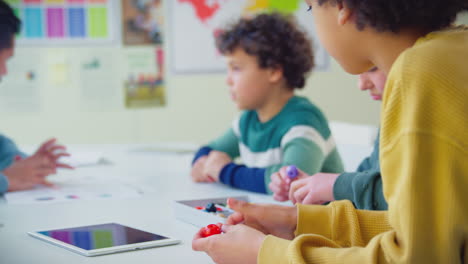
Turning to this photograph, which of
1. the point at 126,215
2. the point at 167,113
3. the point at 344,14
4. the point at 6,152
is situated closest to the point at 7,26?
the point at 6,152

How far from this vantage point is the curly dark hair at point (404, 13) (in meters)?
0.66

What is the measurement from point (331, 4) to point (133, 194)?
0.71m

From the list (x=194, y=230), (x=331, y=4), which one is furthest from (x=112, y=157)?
(x=331, y=4)

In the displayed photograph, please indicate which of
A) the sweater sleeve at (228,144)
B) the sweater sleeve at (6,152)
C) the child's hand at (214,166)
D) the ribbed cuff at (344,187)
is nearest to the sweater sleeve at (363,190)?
the ribbed cuff at (344,187)

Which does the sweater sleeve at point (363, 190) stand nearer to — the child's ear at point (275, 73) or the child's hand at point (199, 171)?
the child's hand at point (199, 171)

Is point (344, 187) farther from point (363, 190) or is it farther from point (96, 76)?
point (96, 76)

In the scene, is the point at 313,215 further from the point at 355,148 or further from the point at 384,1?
the point at 355,148

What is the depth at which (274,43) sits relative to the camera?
1771 millimetres

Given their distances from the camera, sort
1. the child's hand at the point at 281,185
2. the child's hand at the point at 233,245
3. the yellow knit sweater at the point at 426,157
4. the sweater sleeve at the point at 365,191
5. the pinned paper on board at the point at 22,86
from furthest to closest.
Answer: the pinned paper on board at the point at 22,86 < the child's hand at the point at 281,185 < the sweater sleeve at the point at 365,191 < the child's hand at the point at 233,245 < the yellow knit sweater at the point at 426,157

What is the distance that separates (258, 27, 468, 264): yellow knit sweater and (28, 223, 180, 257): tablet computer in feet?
1.06

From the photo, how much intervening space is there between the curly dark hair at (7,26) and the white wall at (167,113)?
125 cm

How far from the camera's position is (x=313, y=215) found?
2.78 feet

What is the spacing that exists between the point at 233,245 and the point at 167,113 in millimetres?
2380

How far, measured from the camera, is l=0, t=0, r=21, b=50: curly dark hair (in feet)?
5.53
